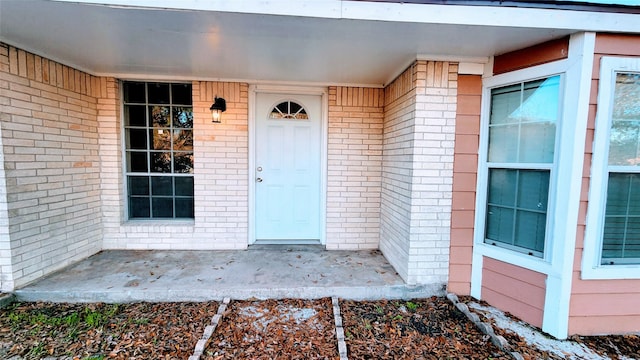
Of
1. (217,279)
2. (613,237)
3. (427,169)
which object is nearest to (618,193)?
(613,237)

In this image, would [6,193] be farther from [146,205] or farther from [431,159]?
[431,159]

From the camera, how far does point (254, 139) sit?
3814mm

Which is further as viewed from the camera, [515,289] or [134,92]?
[134,92]

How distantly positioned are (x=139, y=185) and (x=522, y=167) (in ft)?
14.5

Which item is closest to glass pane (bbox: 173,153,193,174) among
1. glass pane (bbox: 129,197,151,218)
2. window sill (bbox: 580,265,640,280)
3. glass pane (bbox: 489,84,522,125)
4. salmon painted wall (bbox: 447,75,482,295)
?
glass pane (bbox: 129,197,151,218)

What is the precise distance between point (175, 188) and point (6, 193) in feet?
5.08

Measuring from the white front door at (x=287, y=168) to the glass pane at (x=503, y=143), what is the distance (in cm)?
205

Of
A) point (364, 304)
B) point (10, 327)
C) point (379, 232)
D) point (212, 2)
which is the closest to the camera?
point (212, 2)

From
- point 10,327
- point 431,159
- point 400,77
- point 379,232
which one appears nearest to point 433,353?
point 431,159

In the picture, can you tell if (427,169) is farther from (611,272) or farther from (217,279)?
(217,279)

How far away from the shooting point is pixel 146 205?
385 centimetres

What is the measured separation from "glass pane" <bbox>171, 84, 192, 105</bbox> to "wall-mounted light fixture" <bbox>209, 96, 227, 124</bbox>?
1.36 feet

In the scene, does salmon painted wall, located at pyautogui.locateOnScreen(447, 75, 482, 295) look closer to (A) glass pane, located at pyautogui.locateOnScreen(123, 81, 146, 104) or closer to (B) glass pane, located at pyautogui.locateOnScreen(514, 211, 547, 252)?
(B) glass pane, located at pyautogui.locateOnScreen(514, 211, 547, 252)

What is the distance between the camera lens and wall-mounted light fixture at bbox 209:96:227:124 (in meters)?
3.52
